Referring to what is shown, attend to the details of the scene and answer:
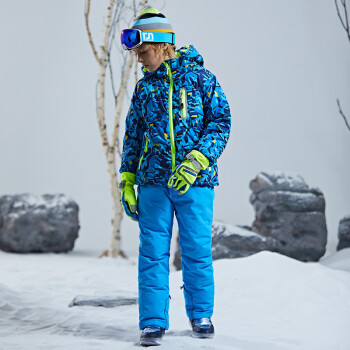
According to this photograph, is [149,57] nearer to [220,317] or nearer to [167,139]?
[167,139]

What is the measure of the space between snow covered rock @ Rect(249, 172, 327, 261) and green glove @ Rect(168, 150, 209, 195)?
3127mm

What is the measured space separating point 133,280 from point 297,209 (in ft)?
5.61

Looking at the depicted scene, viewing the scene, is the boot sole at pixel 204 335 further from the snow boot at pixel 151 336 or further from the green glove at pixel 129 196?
the green glove at pixel 129 196

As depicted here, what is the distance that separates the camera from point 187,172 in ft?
5.82

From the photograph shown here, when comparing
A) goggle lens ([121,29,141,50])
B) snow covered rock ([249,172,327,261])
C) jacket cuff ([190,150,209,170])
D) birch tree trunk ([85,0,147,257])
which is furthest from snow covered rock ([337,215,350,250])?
goggle lens ([121,29,141,50])

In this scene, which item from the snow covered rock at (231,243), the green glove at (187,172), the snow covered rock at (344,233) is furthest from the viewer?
the snow covered rock at (344,233)

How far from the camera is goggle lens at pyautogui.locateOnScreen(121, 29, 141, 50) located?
6.23 ft

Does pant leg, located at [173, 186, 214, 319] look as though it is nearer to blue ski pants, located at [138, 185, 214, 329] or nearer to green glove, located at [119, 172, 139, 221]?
blue ski pants, located at [138, 185, 214, 329]

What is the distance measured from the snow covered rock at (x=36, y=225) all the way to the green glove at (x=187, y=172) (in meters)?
4.11

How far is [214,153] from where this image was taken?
1845 millimetres

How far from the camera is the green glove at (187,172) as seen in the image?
1.77 meters

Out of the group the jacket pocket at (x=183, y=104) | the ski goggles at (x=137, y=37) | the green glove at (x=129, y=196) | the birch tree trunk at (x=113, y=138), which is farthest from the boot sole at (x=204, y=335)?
the birch tree trunk at (x=113, y=138)

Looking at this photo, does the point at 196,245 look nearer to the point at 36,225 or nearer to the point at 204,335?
the point at 204,335

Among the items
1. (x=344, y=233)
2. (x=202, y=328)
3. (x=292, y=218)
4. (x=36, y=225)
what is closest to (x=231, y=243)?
(x=292, y=218)
